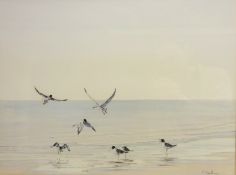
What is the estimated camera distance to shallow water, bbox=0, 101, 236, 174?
0.93 metres

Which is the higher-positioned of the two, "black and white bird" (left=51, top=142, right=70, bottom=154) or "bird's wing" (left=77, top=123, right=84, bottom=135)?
"bird's wing" (left=77, top=123, right=84, bottom=135)

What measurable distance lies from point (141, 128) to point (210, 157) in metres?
0.22

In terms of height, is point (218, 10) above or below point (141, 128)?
above

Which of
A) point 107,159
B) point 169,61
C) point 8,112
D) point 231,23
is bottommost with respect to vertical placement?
point 107,159

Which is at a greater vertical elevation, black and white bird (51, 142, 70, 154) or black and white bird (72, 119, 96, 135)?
black and white bird (72, 119, 96, 135)

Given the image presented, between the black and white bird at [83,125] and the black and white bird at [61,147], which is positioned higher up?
the black and white bird at [83,125]

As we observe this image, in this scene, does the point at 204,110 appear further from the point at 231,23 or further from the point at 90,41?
the point at 90,41

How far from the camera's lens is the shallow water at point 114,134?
0.93 metres

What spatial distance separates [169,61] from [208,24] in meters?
0.16

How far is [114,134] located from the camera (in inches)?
36.8

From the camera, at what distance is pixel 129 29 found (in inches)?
37.1

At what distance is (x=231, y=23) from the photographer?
3.05 feet

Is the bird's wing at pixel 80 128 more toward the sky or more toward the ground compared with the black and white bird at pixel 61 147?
more toward the sky

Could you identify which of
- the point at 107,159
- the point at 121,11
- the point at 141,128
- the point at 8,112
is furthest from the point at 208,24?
the point at 8,112
